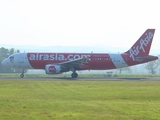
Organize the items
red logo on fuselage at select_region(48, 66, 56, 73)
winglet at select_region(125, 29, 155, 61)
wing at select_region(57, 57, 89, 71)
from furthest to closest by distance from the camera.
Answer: winglet at select_region(125, 29, 155, 61) < wing at select_region(57, 57, 89, 71) < red logo on fuselage at select_region(48, 66, 56, 73)

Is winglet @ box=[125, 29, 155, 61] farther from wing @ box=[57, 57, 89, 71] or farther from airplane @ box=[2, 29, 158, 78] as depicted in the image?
wing @ box=[57, 57, 89, 71]

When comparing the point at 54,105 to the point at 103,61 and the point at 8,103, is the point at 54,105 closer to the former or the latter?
the point at 8,103

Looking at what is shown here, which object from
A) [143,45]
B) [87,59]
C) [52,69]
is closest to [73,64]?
[87,59]

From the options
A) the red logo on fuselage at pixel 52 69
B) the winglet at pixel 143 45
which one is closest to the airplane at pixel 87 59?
the winglet at pixel 143 45

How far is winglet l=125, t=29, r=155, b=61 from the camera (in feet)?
186

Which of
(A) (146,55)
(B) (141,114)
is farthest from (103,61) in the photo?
(B) (141,114)

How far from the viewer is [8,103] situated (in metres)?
22.1

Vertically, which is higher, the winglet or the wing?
the winglet

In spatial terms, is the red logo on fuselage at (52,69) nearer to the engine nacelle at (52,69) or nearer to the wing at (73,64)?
the engine nacelle at (52,69)

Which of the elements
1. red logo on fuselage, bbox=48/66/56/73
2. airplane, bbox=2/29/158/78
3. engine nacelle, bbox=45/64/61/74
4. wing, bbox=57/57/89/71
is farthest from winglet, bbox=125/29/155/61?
red logo on fuselage, bbox=48/66/56/73

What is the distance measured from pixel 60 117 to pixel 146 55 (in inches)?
1599

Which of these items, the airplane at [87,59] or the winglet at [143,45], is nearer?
the airplane at [87,59]

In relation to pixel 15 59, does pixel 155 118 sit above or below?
below

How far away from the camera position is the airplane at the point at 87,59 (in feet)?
185
